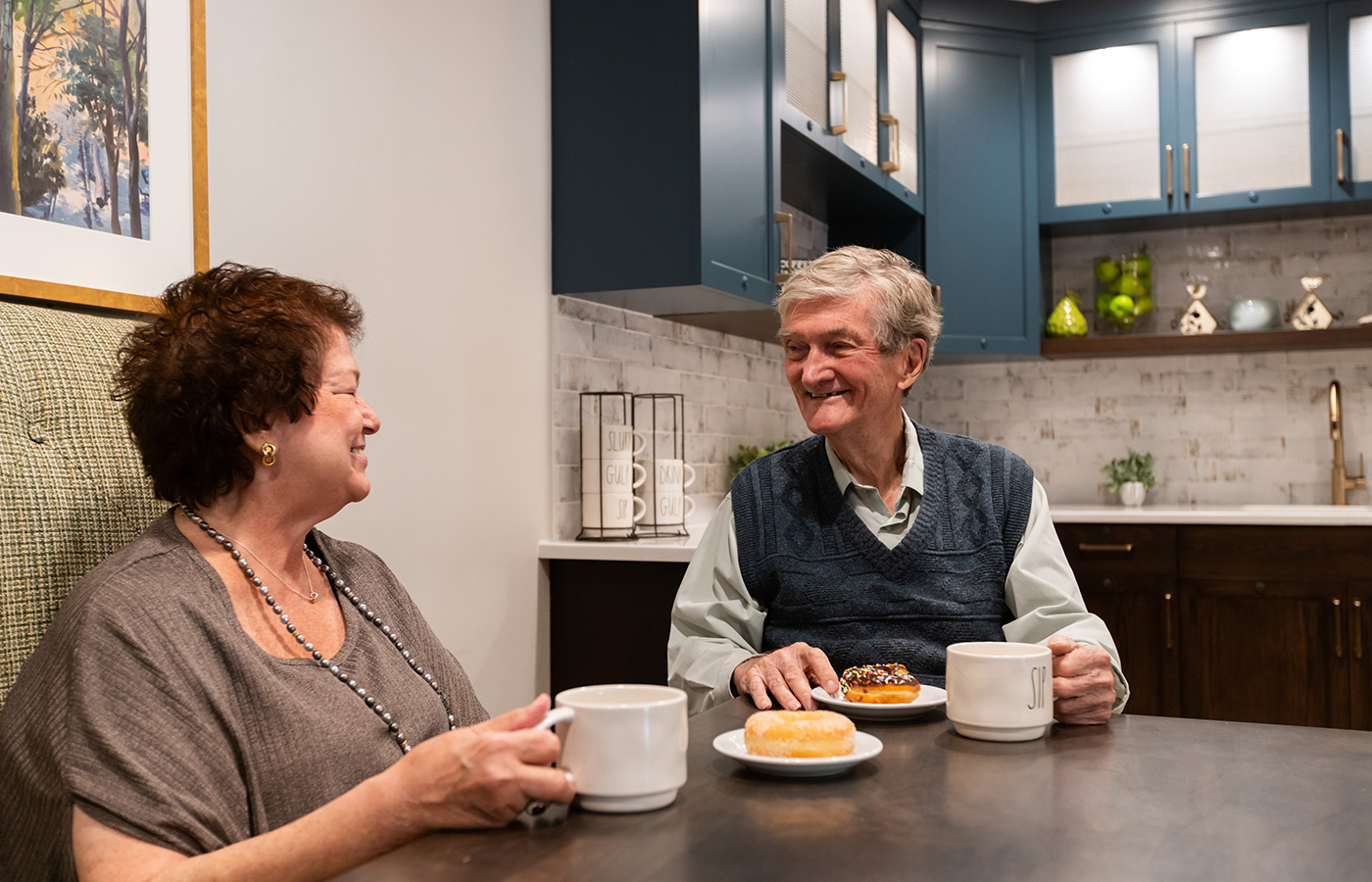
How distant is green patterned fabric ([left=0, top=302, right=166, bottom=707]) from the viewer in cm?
115

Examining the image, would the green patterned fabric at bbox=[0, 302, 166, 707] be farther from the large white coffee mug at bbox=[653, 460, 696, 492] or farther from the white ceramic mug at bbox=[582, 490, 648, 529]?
the large white coffee mug at bbox=[653, 460, 696, 492]

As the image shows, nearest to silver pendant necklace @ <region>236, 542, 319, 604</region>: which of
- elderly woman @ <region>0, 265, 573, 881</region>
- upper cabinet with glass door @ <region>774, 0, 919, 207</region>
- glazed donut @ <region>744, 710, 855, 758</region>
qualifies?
→ elderly woman @ <region>0, 265, 573, 881</region>

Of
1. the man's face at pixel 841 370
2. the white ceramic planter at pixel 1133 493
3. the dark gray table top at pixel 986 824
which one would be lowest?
the dark gray table top at pixel 986 824

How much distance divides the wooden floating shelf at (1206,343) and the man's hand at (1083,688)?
316 cm

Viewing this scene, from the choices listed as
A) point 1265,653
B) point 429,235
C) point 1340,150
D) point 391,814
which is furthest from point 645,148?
point 1340,150

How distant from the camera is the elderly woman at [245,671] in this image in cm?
91

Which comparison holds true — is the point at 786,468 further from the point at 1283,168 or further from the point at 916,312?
the point at 1283,168

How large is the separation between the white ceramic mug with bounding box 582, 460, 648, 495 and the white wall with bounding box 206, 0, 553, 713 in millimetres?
115

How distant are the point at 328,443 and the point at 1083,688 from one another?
0.85m

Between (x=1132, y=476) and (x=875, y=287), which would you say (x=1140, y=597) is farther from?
(x=875, y=287)

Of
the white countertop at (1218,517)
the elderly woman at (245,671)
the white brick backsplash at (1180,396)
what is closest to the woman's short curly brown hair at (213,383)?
the elderly woman at (245,671)

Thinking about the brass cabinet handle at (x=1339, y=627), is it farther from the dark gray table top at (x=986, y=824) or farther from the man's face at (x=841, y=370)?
the dark gray table top at (x=986, y=824)

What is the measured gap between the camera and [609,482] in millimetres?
2816

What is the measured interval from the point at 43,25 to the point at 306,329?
65cm
